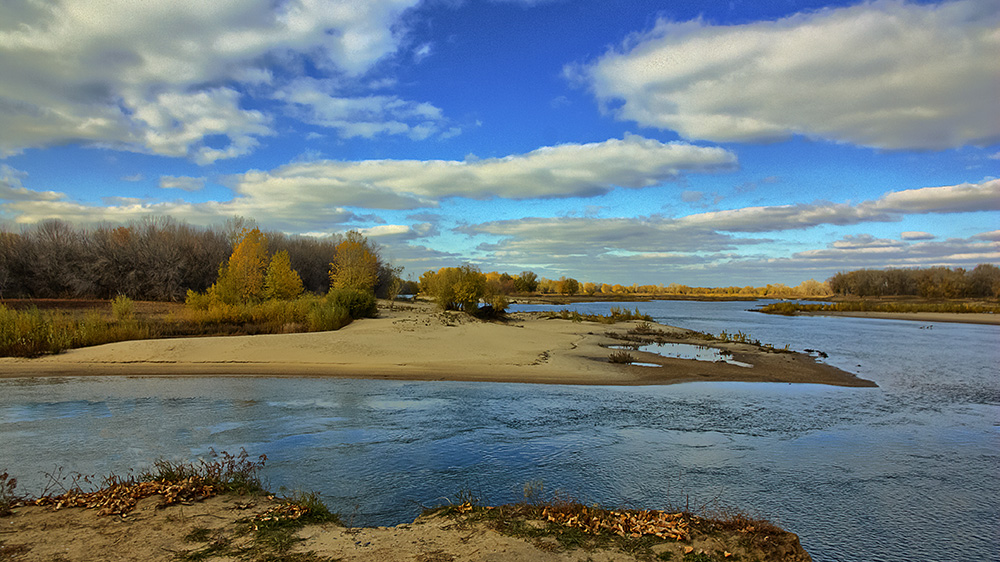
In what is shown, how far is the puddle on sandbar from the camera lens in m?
19.1

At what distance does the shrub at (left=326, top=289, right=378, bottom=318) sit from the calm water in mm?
13696

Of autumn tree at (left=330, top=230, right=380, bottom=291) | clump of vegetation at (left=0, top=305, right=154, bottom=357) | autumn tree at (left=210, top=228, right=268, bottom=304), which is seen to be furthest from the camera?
autumn tree at (left=330, top=230, right=380, bottom=291)

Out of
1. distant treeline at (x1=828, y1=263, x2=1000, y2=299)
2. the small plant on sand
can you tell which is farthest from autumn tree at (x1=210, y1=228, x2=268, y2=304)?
distant treeline at (x1=828, y1=263, x2=1000, y2=299)

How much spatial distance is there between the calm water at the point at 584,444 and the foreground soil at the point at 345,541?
→ 0.80 metres

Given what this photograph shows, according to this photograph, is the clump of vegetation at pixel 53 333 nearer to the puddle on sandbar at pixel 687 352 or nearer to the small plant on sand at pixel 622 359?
the small plant on sand at pixel 622 359

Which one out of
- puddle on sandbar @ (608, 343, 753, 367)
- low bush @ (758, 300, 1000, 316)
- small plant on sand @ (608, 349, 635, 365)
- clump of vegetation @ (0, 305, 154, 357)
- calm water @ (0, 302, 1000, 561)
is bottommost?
calm water @ (0, 302, 1000, 561)

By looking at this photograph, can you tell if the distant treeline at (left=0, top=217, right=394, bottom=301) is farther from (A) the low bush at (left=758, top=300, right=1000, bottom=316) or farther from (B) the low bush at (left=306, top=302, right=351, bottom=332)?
(A) the low bush at (left=758, top=300, right=1000, bottom=316)

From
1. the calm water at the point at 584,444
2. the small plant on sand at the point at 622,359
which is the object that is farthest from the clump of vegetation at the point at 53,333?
the small plant on sand at the point at 622,359

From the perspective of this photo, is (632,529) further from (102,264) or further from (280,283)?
(102,264)

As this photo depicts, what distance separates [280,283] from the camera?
31359 mm

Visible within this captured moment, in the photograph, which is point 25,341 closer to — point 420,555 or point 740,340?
point 420,555

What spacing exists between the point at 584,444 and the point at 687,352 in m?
14.7

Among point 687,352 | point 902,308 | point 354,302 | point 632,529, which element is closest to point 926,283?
point 902,308

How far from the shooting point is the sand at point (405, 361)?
15.1 metres
